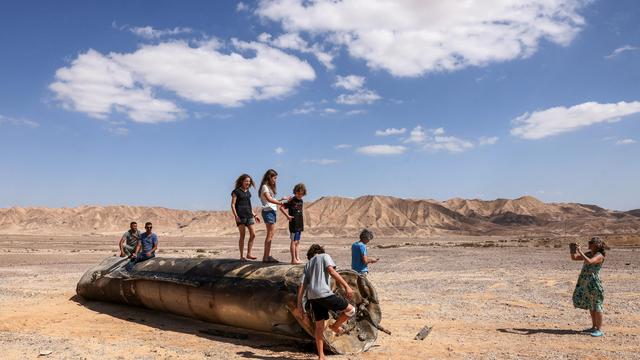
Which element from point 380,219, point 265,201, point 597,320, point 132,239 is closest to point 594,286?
point 597,320

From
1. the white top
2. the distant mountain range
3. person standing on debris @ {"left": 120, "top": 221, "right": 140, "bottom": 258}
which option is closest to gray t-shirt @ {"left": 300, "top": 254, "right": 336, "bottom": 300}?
the white top

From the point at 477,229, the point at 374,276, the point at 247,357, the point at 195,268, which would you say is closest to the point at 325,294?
the point at 247,357

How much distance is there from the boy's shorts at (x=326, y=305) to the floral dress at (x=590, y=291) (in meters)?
4.65

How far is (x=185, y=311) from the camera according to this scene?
9727 millimetres

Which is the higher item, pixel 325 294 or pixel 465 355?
pixel 325 294

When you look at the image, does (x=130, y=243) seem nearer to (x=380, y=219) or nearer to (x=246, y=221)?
(x=246, y=221)

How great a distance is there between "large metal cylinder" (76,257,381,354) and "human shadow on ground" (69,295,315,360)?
17 cm

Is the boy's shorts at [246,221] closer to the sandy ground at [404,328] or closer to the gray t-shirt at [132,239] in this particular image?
the sandy ground at [404,328]

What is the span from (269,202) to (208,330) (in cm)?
247

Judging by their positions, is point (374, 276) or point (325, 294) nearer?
point (325, 294)

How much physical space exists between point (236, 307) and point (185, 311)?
1.74 metres

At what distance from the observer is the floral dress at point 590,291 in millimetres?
8703

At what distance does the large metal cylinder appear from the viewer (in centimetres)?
780

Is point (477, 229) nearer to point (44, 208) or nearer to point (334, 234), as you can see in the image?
point (334, 234)
